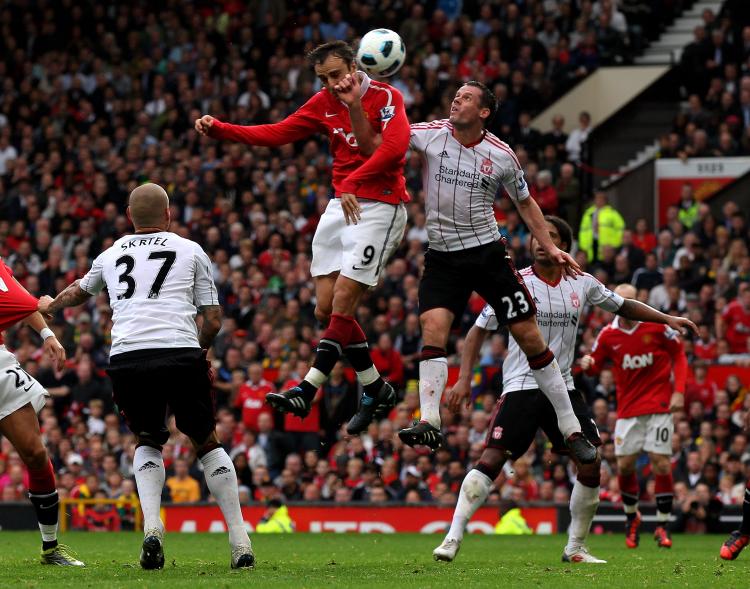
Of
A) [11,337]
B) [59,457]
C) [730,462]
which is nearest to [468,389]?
[730,462]

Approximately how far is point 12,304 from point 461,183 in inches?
136

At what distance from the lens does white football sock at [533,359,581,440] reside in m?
11.0

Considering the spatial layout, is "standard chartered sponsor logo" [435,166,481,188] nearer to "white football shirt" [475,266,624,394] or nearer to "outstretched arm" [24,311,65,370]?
"white football shirt" [475,266,624,394]

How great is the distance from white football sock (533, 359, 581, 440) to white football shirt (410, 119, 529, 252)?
115 cm

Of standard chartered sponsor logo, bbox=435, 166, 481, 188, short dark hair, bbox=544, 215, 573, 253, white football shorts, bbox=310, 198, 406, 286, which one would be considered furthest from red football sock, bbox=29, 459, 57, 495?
short dark hair, bbox=544, 215, 573, 253

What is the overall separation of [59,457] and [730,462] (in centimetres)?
987

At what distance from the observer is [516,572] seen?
33.3 feet

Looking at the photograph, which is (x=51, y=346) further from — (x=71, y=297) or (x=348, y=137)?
(x=348, y=137)

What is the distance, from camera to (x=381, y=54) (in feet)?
34.0

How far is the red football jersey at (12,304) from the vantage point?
10.4 m

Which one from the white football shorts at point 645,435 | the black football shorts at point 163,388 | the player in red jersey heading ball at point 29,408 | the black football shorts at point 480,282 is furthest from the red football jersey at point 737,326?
the player in red jersey heading ball at point 29,408

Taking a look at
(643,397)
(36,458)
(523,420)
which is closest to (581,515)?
(523,420)

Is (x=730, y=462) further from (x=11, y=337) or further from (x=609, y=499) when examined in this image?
(x=11, y=337)

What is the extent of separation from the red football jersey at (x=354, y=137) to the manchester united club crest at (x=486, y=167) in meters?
0.60
